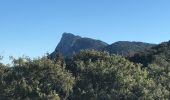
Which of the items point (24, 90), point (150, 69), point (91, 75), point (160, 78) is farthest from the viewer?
point (150, 69)

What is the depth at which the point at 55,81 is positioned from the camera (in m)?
59.8

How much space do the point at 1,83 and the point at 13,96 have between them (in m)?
2.45

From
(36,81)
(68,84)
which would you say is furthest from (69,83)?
(36,81)

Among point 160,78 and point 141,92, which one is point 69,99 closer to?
point 141,92

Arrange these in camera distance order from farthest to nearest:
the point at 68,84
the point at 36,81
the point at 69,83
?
the point at 69,83 → the point at 68,84 → the point at 36,81

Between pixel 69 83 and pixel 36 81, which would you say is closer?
pixel 36 81

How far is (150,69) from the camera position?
255 feet

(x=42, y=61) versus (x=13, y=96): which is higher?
(x=42, y=61)

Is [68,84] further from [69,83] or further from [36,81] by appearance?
[36,81]

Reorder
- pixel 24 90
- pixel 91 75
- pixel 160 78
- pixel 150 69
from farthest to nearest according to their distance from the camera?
1. pixel 150 69
2. pixel 160 78
3. pixel 91 75
4. pixel 24 90

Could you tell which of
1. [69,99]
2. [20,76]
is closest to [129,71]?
[69,99]

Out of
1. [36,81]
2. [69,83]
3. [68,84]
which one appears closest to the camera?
[36,81]

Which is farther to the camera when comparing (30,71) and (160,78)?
(160,78)

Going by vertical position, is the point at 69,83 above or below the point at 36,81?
below
